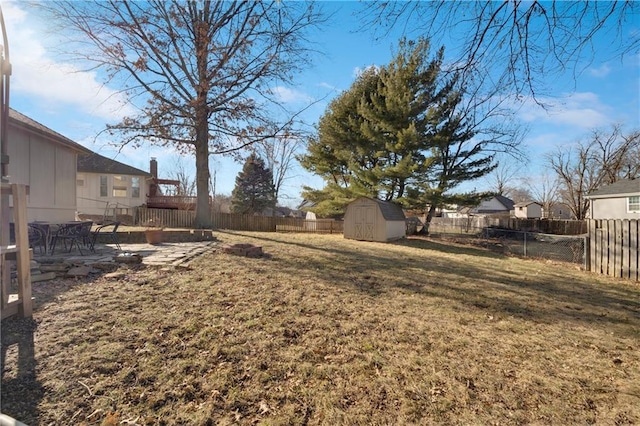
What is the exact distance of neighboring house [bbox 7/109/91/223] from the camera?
8.40 metres

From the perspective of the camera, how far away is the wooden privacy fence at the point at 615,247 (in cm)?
770

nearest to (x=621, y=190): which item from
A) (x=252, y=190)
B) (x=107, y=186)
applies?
(x=252, y=190)

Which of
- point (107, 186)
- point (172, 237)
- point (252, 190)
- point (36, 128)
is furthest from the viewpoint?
point (252, 190)

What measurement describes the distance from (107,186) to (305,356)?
27.6 m

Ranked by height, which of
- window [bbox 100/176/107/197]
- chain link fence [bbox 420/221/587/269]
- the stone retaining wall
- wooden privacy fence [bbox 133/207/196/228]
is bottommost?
chain link fence [bbox 420/221/587/269]

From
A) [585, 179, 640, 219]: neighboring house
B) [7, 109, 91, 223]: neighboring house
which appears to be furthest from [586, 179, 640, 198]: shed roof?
[7, 109, 91, 223]: neighboring house

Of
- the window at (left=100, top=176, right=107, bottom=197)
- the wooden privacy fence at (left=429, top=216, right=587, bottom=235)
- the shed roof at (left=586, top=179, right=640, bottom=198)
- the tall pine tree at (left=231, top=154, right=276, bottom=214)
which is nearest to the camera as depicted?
the shed roof at (left=586, top=179, right=640, bottom=198)

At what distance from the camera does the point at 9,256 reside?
3.26 m

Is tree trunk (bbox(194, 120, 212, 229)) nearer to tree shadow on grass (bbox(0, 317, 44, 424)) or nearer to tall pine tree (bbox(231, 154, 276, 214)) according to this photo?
tree shadow on grass (bbox(0, 317, 44, 424))

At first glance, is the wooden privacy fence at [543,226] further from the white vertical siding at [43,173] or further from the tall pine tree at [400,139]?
the white vertical siding at [43,173]

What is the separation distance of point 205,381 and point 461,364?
7.49ft

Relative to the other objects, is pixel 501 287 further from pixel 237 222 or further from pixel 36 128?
pixel 237 222

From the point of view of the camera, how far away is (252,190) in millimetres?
34188

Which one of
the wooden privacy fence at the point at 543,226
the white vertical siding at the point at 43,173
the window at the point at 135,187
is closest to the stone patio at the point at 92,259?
the white vertical siding at the point at 43,173
